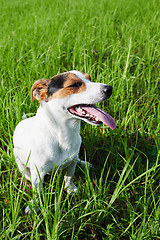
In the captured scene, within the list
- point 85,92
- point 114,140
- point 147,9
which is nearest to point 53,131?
point 85,92

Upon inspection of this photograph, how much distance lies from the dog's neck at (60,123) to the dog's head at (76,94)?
5 centimetres

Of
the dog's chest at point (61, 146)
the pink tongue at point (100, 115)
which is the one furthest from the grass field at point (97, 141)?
the pink tongue at point (100, 115)

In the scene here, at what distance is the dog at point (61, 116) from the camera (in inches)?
67.1

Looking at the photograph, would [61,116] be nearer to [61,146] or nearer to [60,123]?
[60,123]

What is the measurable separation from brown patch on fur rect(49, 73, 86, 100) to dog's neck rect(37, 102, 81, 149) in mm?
97

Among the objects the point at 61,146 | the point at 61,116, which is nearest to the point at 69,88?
the point at 61,116

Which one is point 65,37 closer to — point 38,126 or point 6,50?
point 6,50

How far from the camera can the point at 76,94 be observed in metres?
1.71

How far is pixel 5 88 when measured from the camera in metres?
3.05

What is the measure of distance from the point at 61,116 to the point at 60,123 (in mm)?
62

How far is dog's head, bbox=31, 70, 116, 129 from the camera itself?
1.68m

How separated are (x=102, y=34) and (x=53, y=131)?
2.97m

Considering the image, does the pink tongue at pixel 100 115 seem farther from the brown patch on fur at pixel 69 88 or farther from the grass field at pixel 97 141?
the grass field at pixel 97 141

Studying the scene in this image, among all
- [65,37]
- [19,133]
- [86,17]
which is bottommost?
[19,133]
